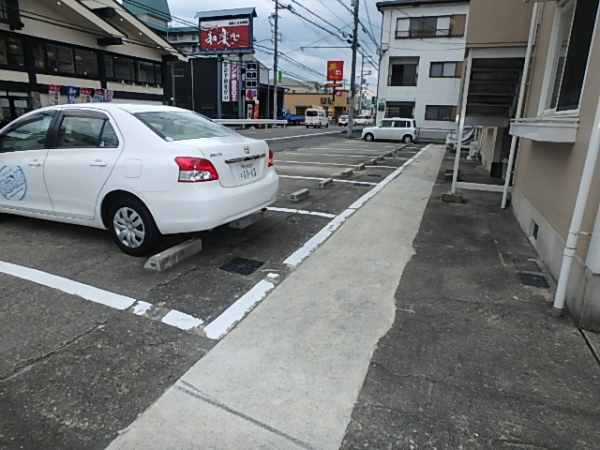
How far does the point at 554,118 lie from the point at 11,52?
21739 millimetres

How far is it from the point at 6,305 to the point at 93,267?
795mm

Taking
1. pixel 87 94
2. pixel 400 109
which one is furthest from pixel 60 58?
pixel 400 109

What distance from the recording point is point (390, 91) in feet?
91.5

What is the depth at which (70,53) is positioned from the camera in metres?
19.8

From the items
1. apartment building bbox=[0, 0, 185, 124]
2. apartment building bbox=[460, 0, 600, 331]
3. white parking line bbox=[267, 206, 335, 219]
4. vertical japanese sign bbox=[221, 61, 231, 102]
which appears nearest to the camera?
apartment building bbox=[460, 0, 600, 331]

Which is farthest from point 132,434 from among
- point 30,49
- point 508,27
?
point 30,49

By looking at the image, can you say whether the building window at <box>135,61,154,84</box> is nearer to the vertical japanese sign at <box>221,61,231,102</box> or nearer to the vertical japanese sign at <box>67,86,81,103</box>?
the vertical japanese sign at <box>67,86,81,103</box>

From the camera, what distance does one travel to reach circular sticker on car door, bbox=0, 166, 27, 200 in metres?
4.36

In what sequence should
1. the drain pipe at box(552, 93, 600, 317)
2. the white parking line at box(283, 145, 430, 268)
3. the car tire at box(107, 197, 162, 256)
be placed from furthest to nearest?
the white parking line at box(283, 145, 430, 268)
the car tire at box(107, 197, 162, 256)
the drain pipe at box(552, 93, 600, 317)

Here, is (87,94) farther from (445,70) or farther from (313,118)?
(313,118)

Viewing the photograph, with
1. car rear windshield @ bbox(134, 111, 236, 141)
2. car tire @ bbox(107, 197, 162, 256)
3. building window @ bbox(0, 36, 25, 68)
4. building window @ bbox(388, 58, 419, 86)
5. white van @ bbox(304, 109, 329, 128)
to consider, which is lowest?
car tire @ bbox(107, 197, 162, 256)

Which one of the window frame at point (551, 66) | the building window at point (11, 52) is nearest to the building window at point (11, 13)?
the building window at point (11, 52)

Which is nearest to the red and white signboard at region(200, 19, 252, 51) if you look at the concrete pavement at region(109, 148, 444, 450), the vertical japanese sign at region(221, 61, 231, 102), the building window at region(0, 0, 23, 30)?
the vertical japanese sign at region(221, 61, 231, 102)

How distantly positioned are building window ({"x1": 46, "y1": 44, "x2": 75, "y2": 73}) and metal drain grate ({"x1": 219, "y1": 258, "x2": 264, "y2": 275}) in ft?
68.4
